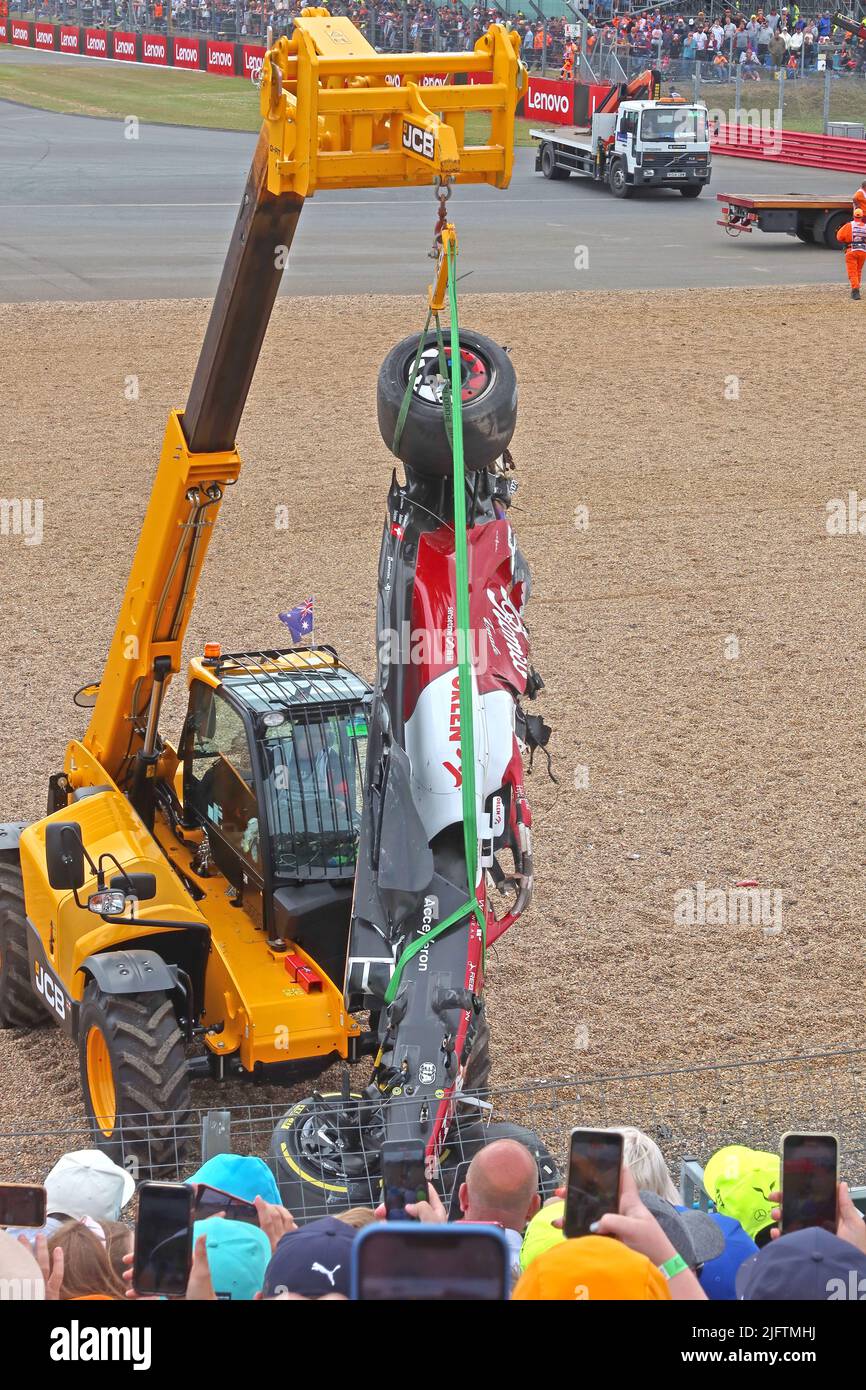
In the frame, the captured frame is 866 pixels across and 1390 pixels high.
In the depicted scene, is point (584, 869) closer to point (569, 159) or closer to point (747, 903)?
point (747, 903)

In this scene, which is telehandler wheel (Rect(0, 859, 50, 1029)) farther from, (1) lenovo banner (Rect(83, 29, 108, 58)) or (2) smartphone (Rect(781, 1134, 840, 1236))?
(1) lenovo banner (Rect(83, 29, 108, 58))

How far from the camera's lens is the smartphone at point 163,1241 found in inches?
150

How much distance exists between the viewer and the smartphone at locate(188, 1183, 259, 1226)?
16.1 ft

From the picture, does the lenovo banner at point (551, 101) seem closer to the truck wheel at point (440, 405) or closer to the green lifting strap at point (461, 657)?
the truck wheel at point (440, 405)

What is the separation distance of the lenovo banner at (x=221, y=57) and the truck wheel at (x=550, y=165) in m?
20.7

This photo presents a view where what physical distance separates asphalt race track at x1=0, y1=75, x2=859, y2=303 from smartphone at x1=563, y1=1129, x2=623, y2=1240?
2407 centimetres

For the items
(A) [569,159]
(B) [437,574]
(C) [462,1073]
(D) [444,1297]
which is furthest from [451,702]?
(A) [569,159]

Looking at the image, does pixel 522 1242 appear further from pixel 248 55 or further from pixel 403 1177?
pixel 248 55

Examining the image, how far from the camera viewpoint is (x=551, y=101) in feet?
156

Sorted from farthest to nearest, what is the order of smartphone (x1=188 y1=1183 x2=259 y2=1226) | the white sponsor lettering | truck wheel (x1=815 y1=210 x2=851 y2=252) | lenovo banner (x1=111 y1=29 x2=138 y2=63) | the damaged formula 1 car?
lenovo banner (x1=111 y1=29 x2=138 y2=63)
the white sponsor lettering
truck wheel (x1=815 y1=210 x2=851 y2=252)
the damaged formula 1 car
smartphone (x1=188 y1=1183 x2=259 y2=1226)

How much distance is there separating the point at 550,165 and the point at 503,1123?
1490 inches

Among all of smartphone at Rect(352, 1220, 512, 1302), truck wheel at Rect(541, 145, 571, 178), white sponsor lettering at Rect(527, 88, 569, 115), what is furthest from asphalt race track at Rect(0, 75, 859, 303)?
smartphone at Rect(352, 1220, 512, 1302)

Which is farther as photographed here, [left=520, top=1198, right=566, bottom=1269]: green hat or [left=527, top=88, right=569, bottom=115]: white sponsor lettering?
[left=527, top=88, right=569, bottom=115]: white sponsor lettering

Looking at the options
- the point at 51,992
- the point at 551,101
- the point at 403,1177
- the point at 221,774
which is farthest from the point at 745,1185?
the point at 551,101
